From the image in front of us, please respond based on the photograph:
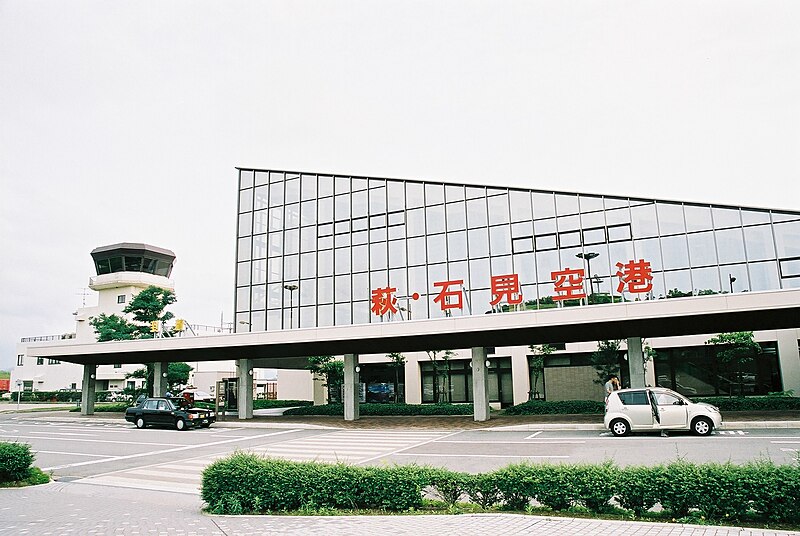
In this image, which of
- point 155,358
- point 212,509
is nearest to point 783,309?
point 212,509

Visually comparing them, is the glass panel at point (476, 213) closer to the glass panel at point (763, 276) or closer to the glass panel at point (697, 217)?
the glass panel at point (697, 217)

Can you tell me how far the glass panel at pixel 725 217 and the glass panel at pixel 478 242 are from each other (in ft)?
36.5

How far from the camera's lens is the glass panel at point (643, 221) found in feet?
95.6

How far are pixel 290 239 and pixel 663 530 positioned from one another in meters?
34.4

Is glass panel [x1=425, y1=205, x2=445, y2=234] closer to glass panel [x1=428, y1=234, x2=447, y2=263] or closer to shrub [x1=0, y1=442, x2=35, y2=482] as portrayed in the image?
glass panel [x1=428, y1=234, x2=447, y2=263]

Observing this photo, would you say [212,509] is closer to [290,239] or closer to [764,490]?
[764,490]

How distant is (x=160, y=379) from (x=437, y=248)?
18.7 metres

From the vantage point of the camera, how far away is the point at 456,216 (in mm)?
33969

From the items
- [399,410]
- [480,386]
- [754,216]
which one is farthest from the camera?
[399,410]

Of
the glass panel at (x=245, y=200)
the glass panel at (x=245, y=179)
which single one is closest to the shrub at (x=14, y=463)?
the glass panel at (x=245, y=200)

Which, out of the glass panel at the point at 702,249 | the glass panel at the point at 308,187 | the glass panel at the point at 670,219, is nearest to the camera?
the glass panel at the point at 702,249

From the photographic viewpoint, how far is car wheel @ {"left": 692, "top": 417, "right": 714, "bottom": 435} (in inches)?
698

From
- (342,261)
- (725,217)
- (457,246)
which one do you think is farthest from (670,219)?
(342,261)

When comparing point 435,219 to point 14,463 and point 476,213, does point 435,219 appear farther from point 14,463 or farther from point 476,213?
point 14,463
